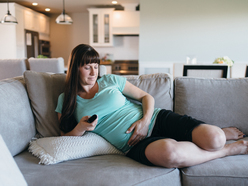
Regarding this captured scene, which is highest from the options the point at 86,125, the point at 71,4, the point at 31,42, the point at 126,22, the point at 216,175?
the point at 71,4

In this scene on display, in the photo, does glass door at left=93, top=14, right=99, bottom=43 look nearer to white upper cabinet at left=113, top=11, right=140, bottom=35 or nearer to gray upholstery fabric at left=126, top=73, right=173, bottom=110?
white upper cabinet at left=113, top=11, right=140, bottom=35

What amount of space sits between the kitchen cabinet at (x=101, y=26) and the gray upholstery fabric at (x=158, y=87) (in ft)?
17.4

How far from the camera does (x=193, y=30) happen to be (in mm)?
5348

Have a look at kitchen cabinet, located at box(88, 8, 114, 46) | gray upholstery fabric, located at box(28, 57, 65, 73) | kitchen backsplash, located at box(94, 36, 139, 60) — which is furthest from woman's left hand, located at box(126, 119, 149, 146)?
kitchen backsplash, located at box(94, 36, 139, 60)

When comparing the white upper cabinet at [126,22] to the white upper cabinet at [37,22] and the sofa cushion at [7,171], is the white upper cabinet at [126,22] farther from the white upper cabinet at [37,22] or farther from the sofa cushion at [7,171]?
the sofa cushion at [7,171]

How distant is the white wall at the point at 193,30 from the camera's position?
17.1ft

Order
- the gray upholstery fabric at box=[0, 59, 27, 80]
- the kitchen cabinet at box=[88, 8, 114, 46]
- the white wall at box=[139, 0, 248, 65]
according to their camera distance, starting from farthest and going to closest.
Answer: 1. the kitchen cabinet at box=[88, 8, 114, 46]
2. the white wall at box=[139, 0, 248, 65]
3. the gray upholstery fabric at box=[0, 59, 27, 80]

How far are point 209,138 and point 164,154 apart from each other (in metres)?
0.29

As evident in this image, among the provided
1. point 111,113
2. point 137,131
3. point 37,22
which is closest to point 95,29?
point 37,22

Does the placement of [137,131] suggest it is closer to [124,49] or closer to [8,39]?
[8,39]

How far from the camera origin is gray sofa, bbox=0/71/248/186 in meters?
1.16

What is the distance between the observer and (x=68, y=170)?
1187 mm

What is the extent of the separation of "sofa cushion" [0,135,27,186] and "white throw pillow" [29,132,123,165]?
31 cm

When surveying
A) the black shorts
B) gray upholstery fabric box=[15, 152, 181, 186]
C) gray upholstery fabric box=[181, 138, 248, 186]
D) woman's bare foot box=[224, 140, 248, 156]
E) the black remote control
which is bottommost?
gray upholstery fabric box=[181, 138, 248, 186]
